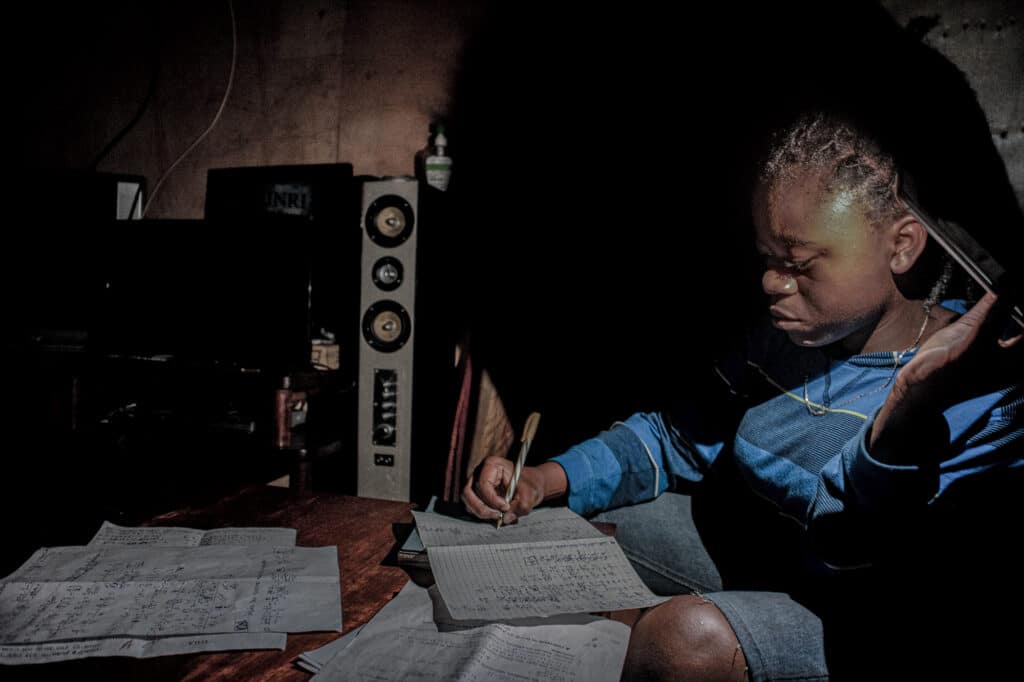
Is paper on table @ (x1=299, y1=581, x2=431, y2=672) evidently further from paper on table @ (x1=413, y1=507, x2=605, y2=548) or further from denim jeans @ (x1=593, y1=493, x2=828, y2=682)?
denim jeans @ (x1=593, y1=493, x2=828, y2=682)

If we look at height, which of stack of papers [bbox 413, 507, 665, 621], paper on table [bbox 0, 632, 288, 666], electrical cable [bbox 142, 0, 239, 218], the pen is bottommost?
paper on table [bbox 0, 632, 288, 666]

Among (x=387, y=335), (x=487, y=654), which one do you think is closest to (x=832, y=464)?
(x=487, y=654)

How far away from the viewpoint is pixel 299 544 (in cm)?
88

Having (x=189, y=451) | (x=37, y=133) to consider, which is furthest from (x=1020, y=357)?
(x=37, y=133)

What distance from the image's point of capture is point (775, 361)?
4.09ft

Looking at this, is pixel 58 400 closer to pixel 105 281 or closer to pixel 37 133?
pixel 105 281

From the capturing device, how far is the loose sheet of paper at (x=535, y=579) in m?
0.69

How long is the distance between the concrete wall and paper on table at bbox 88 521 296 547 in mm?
1915

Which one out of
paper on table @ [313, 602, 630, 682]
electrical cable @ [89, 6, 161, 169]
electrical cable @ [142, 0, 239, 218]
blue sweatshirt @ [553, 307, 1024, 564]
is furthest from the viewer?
electrical cable @ [89, 6, 161, 169]

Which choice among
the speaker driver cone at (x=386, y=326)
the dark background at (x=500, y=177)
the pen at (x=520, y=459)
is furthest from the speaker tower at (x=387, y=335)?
the pen at (x=520, y=459)

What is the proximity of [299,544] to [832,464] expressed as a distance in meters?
0.82

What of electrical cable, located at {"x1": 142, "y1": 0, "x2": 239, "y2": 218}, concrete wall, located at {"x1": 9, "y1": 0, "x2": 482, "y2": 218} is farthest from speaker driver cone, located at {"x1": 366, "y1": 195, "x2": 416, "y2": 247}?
electrical cable, located at {"x1": 142, "y1": 0, "x2": 239, "y2": 218}

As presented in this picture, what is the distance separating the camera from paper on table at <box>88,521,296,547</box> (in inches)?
33.7

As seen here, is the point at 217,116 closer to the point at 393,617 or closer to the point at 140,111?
the point at 140,111
